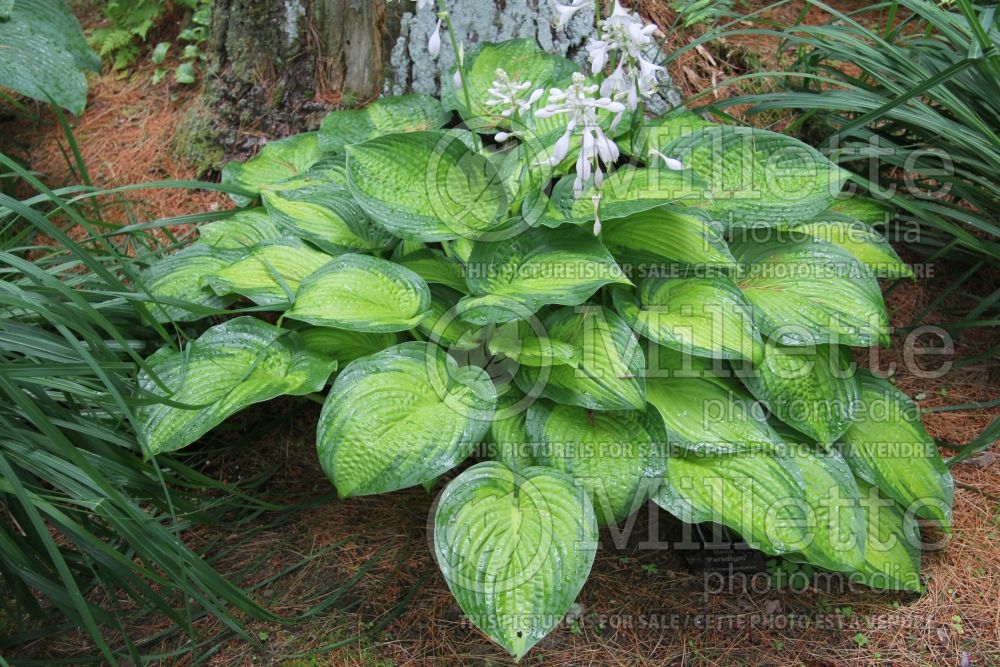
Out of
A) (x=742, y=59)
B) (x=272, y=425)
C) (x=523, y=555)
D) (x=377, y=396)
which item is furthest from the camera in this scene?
(x=742, y=59)

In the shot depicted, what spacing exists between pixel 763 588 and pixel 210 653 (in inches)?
57.1

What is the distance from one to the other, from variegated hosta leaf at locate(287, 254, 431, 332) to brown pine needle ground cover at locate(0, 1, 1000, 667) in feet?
1.91

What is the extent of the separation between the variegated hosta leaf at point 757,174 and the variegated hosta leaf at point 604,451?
2.19 ft

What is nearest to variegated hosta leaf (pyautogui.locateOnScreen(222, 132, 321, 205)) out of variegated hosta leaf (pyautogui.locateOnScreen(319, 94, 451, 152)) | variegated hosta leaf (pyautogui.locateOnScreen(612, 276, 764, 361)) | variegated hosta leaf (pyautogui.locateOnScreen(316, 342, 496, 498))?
variegated hosta leaf (pyautogui.locateOnScreen(319, 94, 451, 152))

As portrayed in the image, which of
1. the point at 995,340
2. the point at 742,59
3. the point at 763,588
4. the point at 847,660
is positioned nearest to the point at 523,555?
the point at 763,588

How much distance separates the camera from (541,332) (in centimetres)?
206

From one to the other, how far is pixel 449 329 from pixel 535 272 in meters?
0.28

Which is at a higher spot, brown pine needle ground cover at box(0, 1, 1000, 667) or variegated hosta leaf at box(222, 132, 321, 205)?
variegated hosta leaf at box(222, 132, 321, 205)

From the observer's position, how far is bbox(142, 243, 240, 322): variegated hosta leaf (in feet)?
7.08

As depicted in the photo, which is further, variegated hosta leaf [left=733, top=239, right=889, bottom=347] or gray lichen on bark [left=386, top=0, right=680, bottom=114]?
gray lichen on bark [left=386, top=0, right=680, bottom=114]

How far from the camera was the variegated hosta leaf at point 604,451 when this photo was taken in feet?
6.07

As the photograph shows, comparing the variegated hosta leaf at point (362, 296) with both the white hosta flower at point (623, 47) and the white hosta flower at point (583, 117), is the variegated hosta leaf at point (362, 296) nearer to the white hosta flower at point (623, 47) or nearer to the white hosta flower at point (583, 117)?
the white hosta flower at point (583, 117)

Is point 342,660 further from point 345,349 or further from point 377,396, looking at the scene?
point 345,349

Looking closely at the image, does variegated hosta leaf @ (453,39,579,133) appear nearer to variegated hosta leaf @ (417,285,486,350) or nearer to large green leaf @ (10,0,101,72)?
variegated hosta leaf @ (417,285,486,350)
